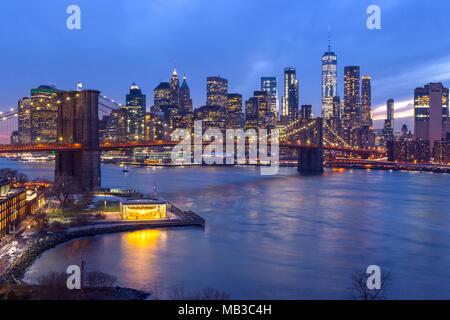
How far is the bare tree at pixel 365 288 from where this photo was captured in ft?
43.5

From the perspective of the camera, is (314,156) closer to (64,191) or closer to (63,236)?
(64,191)

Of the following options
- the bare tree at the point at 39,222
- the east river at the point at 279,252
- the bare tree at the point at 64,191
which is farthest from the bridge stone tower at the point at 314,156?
the bare tree at the point at 39,222

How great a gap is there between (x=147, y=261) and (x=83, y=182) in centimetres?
1903

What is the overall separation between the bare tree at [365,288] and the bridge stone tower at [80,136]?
24.3 m

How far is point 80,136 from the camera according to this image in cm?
3484

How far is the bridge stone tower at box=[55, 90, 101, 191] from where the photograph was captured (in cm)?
3434

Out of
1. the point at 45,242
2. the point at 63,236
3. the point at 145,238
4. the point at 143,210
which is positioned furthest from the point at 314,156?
the point at 45,242

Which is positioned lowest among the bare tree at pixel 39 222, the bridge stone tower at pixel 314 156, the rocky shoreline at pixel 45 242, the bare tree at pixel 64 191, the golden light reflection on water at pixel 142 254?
the golden light reflection on water at pixel 142 254

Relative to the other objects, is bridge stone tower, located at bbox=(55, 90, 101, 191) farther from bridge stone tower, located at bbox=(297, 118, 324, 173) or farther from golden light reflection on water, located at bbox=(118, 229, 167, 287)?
bridge stone tower, located at bbox=(297, 118, 324, 173)

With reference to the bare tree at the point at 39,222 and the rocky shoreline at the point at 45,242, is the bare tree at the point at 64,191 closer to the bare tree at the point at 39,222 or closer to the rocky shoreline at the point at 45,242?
the bare tree at the point at 39,222

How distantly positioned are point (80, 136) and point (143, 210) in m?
13.5

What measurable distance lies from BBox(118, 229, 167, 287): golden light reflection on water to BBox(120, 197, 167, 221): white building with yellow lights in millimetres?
1960

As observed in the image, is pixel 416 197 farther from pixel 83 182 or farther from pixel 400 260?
pixel 83 182

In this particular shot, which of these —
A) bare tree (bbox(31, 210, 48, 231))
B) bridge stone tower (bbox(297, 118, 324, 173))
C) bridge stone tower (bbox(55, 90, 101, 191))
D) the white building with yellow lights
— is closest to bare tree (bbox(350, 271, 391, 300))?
the white building with yellow lights
